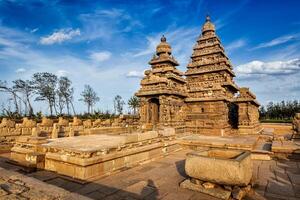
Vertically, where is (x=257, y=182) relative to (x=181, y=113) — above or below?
below

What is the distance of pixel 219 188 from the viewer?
435cm

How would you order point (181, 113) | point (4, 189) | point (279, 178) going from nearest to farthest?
point (4, 189) → point (279, 178) → point (181, 113)

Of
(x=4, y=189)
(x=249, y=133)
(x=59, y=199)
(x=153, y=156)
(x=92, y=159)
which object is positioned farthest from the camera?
(x=249, y=133)

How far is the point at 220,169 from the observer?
13.8 feet

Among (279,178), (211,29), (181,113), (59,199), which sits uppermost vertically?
(211,29)

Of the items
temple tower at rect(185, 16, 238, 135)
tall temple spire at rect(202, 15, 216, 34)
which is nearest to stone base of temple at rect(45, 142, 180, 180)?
temple tower at rect(185, 16, 238, 135)

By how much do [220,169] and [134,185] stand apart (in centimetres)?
199

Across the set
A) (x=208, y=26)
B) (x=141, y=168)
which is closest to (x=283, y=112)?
(x=208, y=26)

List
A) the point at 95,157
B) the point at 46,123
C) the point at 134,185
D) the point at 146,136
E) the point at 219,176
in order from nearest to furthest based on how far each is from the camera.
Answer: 1. the point at 219,176
2. the point at 134,185
3. the point at 95,157
4. the point at 146,136
5. the point at 46,123

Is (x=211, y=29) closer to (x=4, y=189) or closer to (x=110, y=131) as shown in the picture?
(x=110, y=131)

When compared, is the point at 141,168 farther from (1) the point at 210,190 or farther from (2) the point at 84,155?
(1) the point at 210,190

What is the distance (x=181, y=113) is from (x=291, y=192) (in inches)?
476

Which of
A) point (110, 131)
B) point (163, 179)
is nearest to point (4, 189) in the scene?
point (163, 179)

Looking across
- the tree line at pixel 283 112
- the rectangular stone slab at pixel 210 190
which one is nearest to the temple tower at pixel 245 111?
the rectangular stone slab at pixel 210 190
